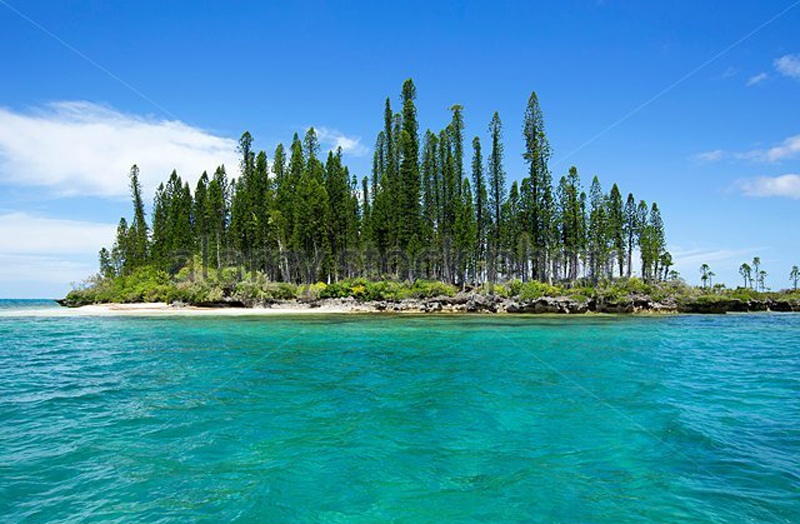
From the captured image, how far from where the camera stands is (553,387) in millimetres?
10375

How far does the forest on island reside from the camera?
54.2m

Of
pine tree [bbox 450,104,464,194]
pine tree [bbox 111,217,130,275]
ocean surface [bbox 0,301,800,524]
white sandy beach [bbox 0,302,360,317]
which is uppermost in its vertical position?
pine tree [bbox 450,104,464,194]

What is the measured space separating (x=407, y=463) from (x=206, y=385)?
663 cm

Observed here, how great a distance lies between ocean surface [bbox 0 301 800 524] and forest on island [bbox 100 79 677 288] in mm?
39078

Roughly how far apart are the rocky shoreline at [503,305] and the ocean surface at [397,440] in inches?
1079

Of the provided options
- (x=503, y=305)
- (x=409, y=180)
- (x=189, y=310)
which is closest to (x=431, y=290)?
(x=503, y=305)

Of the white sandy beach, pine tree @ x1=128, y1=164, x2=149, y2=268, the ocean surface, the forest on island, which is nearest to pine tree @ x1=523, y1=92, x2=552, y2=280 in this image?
the forest on island

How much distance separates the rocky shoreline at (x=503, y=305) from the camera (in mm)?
41594

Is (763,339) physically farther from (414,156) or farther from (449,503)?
(414,156)

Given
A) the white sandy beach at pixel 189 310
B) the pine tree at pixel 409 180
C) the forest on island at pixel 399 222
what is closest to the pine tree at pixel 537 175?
the forest on island at pixel 399 222

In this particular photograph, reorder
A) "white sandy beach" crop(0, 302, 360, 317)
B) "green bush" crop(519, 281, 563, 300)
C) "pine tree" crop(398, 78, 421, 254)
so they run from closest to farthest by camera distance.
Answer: "white sandy beach" crop(0, 302, 360, 317) < "green bush" crop(519, 281, 563, 300) < "pine tree" crop(398, 78, 421, 254)

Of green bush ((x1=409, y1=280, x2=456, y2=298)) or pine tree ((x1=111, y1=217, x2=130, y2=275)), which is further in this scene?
pine tree ((x1=111, y1=217, x2=130, y2=275))

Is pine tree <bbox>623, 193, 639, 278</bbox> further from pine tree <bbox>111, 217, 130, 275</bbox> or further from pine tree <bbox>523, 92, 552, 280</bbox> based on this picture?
pine tree <bbox>111, 217, 130, 275</bbox>

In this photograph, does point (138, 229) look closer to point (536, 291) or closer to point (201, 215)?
point (201, 215)
